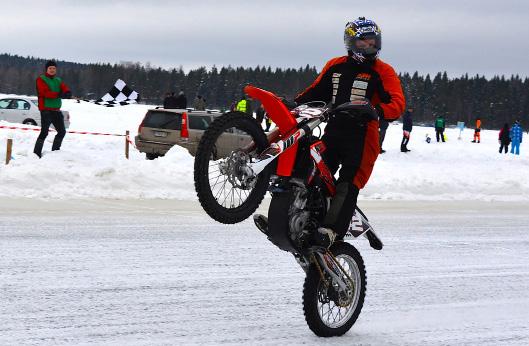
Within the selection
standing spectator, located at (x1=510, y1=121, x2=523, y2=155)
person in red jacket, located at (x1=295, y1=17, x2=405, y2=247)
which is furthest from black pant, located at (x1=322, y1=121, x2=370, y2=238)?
standing spectator, located at (x1=510, y1=121, x2=523, y2=155)

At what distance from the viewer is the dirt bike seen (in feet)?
17.3

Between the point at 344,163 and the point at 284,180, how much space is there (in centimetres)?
64

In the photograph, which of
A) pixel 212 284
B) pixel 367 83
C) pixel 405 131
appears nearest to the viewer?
pixel 367 83

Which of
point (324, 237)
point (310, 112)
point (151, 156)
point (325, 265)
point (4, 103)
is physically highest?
point (310, 112)

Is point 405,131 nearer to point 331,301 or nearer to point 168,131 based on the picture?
point 168,131

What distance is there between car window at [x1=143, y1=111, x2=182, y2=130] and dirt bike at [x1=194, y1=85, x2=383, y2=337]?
17.2m

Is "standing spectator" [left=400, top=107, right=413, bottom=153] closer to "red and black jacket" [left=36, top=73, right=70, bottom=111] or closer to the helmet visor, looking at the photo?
"red and black jacket" [left=36, top=73, right=70, bottom=111]

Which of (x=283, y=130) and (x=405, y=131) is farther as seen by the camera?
(x=405, y=131)

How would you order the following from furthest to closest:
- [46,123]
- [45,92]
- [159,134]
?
[159,134]
[46,123]
[45,92]

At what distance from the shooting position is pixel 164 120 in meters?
23.2

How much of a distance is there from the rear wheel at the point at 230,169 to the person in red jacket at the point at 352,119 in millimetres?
656

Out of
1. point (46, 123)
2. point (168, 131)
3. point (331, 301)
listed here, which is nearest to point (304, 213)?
point (331, 301)

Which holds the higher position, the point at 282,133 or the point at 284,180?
the point at 282,133

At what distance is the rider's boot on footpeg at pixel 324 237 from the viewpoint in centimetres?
577
